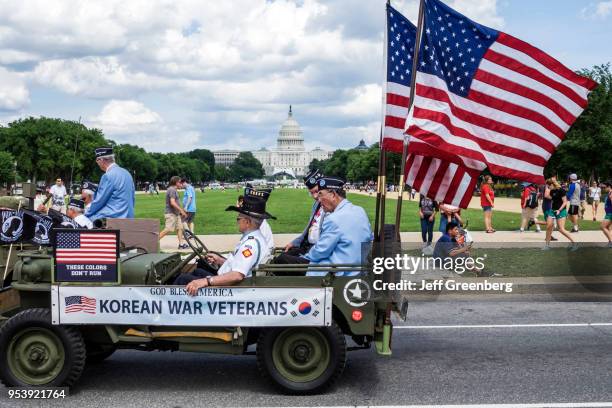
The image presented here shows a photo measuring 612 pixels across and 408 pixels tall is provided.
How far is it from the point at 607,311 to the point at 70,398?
728 cm

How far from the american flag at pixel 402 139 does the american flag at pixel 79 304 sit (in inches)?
140

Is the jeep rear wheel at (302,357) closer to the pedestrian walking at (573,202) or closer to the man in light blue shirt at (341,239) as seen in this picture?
the man in light blue shirt at (341,239)

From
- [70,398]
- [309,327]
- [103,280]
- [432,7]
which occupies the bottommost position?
[70,398]

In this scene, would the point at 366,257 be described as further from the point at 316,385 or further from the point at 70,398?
the point at 70,398

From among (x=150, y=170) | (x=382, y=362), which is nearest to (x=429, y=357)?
(x=382, y=362)

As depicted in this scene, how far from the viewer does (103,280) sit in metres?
5.99

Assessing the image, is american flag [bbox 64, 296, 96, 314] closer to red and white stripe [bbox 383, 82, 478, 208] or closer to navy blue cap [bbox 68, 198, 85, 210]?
navy blue cap [bbox 68, 198, 85, 210]

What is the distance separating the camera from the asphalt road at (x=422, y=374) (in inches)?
235

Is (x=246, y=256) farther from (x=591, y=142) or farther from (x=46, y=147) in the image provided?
(x=46, y=147)

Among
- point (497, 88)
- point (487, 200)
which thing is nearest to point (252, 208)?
point (497, 88)

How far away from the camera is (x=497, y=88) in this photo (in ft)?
24.7

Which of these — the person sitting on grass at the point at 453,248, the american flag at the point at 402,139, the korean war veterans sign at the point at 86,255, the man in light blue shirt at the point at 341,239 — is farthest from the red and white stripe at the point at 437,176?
the korean war veterans sign at the point at 86,255

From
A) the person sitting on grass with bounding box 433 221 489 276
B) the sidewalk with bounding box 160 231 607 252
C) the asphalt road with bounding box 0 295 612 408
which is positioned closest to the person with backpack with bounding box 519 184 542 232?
the sidewalk with bounding box 160 231 607 252

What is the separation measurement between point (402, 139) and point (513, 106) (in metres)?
1.26
